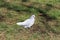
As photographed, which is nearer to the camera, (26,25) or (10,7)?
(26,25)

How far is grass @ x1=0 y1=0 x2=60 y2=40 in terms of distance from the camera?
849cm

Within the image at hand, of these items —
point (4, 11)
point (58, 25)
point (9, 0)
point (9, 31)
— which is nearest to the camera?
point (9, 31)

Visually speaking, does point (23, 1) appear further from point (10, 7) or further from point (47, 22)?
point (47, 22)

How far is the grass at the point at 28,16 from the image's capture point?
27.9 feet

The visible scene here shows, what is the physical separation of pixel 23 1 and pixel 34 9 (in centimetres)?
102

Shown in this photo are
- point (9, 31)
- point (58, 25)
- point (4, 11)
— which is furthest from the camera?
point (4, 11)

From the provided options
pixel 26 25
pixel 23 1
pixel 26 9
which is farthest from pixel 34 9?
pixel 26 25

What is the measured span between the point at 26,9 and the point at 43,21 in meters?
1.19

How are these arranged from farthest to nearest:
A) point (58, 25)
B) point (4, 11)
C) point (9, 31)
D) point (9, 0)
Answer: point (9, 0), point (4, 11), point (58, 25), point (9, 31)

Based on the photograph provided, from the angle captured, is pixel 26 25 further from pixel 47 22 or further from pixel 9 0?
pixel 9 0

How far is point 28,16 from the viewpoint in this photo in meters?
10.1

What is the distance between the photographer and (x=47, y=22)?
31.8 feet

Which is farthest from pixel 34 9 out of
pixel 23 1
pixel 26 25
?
pixel 26 25

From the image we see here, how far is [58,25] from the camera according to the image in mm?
9539
